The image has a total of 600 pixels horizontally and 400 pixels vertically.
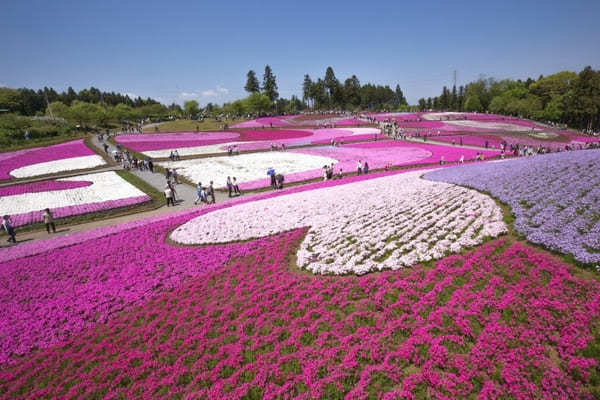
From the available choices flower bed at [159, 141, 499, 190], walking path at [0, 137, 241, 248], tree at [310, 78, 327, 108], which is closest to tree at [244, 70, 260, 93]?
tree at [310, 78, 327, 108]

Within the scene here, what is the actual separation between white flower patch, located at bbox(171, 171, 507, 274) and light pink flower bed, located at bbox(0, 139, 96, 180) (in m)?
35.8

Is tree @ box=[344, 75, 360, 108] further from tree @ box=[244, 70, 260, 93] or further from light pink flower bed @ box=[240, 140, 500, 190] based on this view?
light pink flower bed @ box=[240, 140, 500, 190]

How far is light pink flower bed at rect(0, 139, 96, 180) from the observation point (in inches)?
1596

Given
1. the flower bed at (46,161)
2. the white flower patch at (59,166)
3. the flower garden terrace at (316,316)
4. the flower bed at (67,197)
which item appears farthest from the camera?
the flower bed at (46,161)

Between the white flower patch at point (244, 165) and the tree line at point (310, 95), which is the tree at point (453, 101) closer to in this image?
the tree line at point (310, 95)

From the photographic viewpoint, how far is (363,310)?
8766 mm

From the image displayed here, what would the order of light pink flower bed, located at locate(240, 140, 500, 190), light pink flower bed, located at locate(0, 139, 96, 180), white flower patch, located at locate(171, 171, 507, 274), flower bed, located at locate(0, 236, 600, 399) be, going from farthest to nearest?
1. light pink flower bed, located at locate(0, 139, 96, 180)
2. light pink flower bed, located at locate(240, 140, 500, 190)
3. white flower patch, located at locate(171, 171, 507, 274)
4. flower bed, located at locate(0, 236, 600, 399)

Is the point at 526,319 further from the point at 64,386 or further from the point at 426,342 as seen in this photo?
the point at 64,386

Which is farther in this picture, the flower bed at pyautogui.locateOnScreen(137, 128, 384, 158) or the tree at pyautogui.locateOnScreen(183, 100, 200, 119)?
the tree at pyautogui.locateOnScreen(183, 100, 200, 119)

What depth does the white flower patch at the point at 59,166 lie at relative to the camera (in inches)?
1428

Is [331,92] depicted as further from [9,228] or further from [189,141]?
[9,228]

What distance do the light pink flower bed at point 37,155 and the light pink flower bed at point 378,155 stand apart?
3396 centimetres

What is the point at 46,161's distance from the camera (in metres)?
42.8

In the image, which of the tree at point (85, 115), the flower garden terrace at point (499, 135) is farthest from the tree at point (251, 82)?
the flower garden terrace at point (499, 135)
